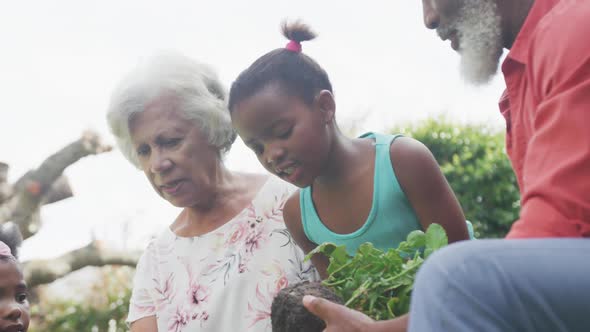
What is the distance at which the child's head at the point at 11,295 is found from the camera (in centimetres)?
318

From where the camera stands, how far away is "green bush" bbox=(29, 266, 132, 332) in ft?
28.6

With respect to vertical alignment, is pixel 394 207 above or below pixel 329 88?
below

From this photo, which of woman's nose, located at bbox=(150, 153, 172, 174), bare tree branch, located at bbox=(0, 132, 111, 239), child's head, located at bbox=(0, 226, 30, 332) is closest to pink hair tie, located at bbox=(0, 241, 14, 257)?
child's head, located at bbox=(0, 226, 30, 332)

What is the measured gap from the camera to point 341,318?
1.89 metres

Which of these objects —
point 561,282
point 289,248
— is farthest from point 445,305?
point 289,248

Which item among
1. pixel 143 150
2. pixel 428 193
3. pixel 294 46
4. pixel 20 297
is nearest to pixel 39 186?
pixel 20 297

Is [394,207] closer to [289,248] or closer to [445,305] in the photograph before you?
[289,248]

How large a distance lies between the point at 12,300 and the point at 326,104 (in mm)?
1744

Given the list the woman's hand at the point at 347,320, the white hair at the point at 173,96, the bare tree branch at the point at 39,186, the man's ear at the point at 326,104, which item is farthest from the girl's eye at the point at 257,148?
the bare tree branch at the point at 39,186

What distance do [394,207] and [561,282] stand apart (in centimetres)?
138

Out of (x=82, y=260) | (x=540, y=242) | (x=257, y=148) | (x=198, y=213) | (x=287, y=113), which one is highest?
(x=540, y=242)

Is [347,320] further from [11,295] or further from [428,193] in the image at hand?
[11,295]

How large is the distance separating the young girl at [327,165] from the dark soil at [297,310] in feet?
2.17

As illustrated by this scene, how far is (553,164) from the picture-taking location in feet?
5.18
